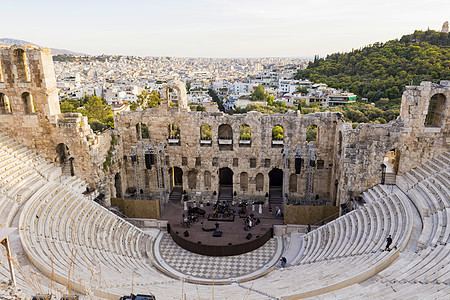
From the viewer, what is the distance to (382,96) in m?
61.5

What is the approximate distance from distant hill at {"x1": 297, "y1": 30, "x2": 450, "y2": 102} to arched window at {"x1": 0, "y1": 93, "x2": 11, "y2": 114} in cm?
4856

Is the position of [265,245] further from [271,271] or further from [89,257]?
[89,257]

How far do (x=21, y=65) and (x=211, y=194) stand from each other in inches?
705

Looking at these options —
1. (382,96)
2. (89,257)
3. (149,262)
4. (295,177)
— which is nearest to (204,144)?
(295,177)

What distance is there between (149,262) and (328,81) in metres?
83.3

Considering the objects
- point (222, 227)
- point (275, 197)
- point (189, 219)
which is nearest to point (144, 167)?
point (189, 219)

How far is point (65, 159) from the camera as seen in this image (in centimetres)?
2645

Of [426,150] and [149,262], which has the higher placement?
[426,150]

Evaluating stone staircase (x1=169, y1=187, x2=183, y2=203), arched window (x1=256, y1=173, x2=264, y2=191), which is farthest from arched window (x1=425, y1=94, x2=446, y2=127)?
stone staircase (x1=169, y1=187, x2=183, y2=203)

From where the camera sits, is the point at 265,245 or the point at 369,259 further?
the point at 265,245

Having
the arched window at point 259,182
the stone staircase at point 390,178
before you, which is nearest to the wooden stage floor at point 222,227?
the arched window at point 259,182

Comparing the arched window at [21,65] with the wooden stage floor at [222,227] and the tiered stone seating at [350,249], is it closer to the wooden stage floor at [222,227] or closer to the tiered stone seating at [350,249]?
the wooden stage floor at [222,227]

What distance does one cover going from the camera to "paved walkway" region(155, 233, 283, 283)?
20047 millimetres

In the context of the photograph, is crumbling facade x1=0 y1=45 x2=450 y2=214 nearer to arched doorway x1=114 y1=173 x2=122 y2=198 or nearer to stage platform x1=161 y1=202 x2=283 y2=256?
arched doorway x1=114 y1=173 x2=122 y2=198
